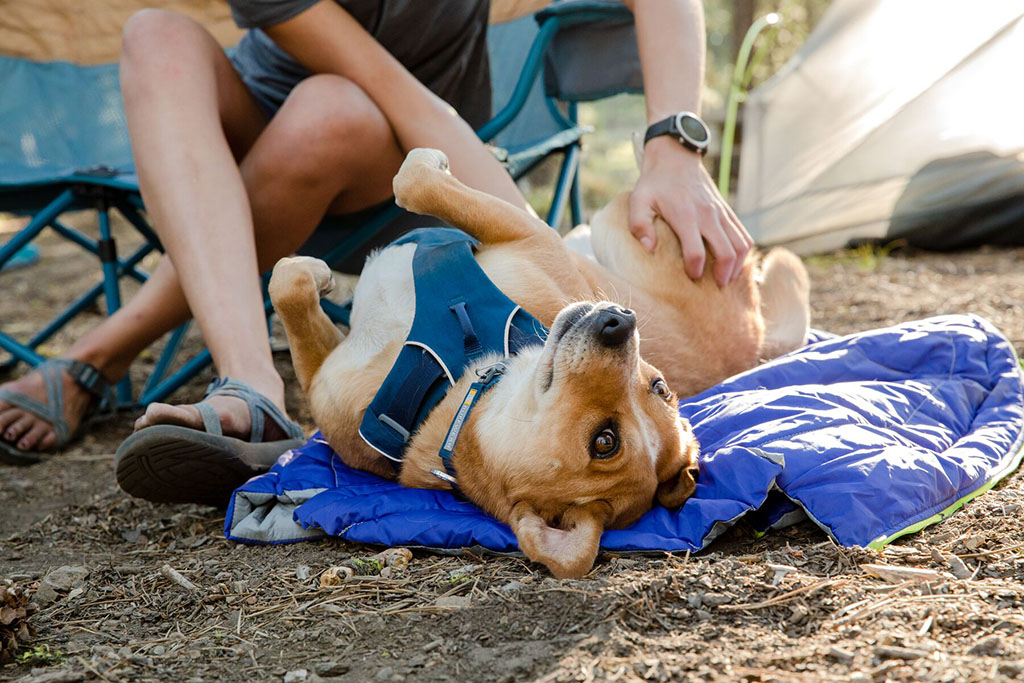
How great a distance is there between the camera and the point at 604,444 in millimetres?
2088

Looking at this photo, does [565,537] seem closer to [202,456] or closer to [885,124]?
[202,456]

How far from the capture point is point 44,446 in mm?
3170

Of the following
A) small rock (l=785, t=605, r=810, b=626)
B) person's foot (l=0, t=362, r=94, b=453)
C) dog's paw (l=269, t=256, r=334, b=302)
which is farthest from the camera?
person's foot (l=0, t=362, r=94, b=453)

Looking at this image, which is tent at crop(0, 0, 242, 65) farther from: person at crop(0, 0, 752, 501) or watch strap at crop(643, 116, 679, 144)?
watch strap at crop(643, 116, 679, 144)

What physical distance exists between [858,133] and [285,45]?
423cm

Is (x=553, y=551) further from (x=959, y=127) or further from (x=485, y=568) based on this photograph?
(x=959, y=127)

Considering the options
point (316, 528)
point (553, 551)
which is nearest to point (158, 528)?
point (316, 528)

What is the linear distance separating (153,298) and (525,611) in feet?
7.01

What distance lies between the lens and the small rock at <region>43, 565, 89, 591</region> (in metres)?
2.02

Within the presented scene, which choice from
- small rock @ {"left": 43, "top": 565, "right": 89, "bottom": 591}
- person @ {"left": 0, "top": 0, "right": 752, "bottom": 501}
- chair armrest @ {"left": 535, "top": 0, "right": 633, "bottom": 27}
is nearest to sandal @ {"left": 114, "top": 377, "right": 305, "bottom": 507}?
person @ {"left": 0, "top": 0, "right": 752, "bottom": 501}

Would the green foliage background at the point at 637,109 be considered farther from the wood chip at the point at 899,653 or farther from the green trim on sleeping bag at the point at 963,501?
the wood chip at the point at 899,653

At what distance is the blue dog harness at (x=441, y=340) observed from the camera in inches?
90.5

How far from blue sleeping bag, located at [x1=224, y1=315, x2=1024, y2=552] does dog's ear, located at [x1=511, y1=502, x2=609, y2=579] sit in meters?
0.06

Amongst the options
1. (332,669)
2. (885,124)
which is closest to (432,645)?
(332,669)
